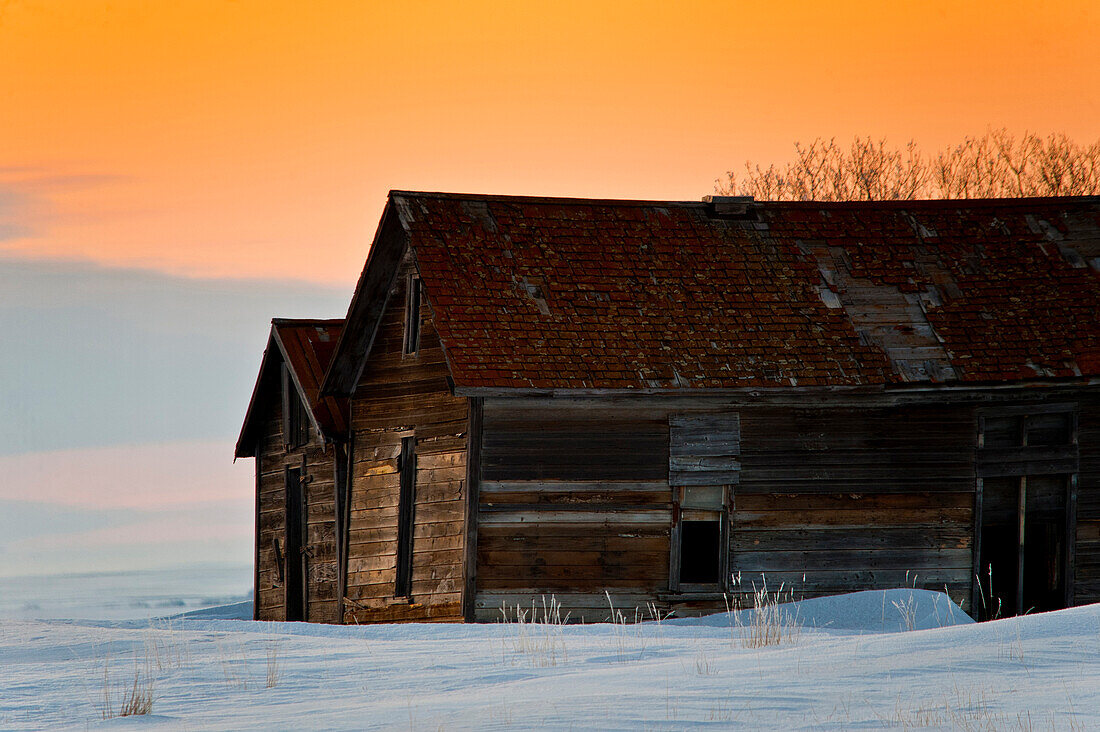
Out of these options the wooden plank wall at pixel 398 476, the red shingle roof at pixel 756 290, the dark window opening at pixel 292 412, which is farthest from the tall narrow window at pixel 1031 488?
the dark window opening at pixel 292 412

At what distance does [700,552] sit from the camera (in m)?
19.5

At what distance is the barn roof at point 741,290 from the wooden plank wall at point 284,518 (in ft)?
8.78

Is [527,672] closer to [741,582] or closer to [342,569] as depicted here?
[741,582]

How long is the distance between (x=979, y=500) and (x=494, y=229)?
309 inches

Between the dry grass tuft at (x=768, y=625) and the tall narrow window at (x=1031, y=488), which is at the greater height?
the tall narrow window at (x=1031, y=488)

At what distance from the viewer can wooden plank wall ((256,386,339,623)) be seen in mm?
22578

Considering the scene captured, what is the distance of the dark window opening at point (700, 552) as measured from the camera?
1895 centimetres

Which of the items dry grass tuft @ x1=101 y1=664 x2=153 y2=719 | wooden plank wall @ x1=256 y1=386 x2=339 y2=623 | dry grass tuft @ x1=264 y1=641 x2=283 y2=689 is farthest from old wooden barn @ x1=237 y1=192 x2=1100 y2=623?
dry grass tuft @ x1=101 y1=664 x2=153 y2=719

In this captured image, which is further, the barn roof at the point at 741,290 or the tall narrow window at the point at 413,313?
the tall narrow window at the point at 413,313

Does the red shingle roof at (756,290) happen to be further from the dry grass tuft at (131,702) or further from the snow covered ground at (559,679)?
the dry grass tuft at (131,702)

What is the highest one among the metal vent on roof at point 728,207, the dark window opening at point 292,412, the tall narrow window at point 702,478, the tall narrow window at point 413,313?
the metal vent on roof at point 728,207

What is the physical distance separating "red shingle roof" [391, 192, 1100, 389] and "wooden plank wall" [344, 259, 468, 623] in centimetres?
99

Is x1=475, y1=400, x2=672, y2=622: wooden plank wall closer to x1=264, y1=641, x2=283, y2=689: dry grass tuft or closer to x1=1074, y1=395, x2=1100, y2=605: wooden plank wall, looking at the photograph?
x1=1074, y1=395, x2=1100, y2=605: wooden plank wall

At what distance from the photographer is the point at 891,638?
11.0 m
